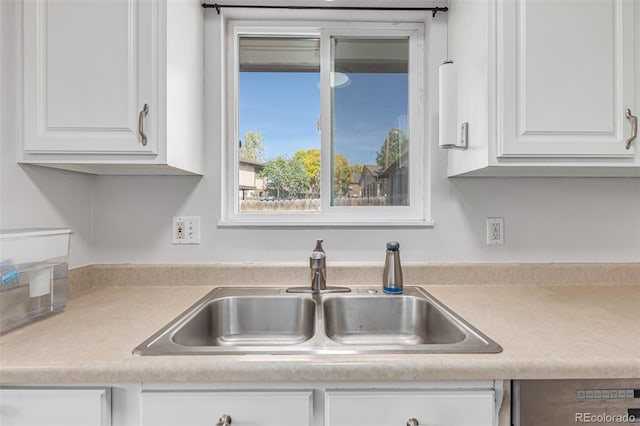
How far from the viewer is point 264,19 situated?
1519 mm

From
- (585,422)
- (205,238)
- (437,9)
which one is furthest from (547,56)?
(205,238)

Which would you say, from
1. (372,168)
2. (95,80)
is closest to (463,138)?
(372,168)

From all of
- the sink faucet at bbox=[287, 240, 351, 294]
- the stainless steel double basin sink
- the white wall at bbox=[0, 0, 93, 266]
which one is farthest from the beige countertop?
the sink faucet at bbox=[287, 240, 351, 294]

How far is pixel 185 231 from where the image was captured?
4.71 ft

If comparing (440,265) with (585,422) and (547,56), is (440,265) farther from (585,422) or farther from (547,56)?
(547,56)

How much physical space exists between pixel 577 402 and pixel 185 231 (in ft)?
4.62

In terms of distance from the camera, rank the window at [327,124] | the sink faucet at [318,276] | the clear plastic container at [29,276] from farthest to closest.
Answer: the window at [327,124]
the sink faucet at [318,276]
the clear plastic container at [29,276]

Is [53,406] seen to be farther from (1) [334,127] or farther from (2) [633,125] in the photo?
(2) [633,125]

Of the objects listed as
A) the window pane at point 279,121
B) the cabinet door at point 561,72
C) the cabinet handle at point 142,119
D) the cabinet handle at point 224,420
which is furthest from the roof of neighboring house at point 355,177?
the cabinet handle at point 224,420

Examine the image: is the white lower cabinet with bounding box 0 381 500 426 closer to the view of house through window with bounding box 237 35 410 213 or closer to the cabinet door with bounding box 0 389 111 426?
the cabinet door with bounding box 0 389 111 426

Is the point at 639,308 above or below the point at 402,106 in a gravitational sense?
below

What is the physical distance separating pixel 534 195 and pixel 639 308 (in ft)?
1.80

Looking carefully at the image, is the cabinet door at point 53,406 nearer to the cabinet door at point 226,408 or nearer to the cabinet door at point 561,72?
the cabinet door at point 226,408

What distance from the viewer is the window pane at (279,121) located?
1590 mm
